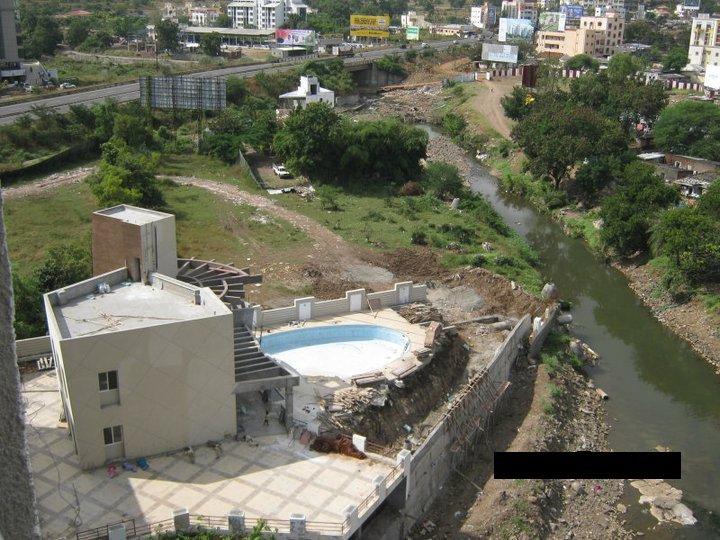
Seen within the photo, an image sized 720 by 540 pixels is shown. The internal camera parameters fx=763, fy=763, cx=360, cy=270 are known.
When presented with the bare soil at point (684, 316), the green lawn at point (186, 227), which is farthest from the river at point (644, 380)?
the green lawn at point (186, 227)

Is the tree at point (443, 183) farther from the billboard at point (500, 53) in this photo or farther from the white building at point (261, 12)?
the white building at point (261, 12)

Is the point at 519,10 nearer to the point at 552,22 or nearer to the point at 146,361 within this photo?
the point at 552,22

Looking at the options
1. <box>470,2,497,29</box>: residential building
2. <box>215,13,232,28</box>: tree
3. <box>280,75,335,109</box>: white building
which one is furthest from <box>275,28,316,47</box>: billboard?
<box>470,2,497,29</box>: residential building

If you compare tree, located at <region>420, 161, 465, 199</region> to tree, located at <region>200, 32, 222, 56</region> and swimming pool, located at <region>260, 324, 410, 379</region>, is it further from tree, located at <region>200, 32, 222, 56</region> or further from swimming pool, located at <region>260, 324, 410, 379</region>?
tree, located at <region>200, 32, 222, 56</region>

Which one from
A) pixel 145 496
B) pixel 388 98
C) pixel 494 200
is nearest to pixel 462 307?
pixel 145 496

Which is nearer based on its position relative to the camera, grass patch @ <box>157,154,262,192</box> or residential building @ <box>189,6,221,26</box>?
grass patch @ <box>157,154,262,192</box>

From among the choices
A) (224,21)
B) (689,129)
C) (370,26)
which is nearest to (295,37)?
(370,26)
